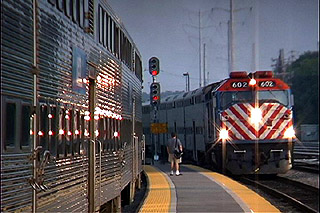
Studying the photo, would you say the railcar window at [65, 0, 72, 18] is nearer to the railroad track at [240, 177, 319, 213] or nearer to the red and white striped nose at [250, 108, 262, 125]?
the railroad track at [240, 177, 319, 213]

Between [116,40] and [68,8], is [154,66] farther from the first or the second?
[68,8]

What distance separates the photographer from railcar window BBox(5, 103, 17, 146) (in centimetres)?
477

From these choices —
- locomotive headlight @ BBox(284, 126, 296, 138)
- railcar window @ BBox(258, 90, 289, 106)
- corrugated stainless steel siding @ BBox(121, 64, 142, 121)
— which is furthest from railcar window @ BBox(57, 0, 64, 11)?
locomotive headlight @ BBox(284, 126, 296, 138)

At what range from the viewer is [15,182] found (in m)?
4.96

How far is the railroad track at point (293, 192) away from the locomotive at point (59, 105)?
16.5 ft

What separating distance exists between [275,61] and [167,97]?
71.9 feet

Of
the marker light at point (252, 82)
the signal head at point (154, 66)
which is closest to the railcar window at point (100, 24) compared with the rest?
the signal head at point (154, 66)

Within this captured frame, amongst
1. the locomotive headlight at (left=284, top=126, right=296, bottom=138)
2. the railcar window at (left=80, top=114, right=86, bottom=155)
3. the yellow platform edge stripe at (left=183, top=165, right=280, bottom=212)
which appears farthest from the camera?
the locomotive headlight at (left=284, top=126, right=296, bottom=138)

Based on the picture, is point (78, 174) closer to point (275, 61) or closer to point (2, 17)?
point (2, 17)

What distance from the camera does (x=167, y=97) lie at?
32438 mm

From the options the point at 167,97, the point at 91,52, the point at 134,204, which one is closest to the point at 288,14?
the point at 91,52

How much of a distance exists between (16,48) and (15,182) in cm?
92

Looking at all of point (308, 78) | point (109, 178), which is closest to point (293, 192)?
point (308, 78)

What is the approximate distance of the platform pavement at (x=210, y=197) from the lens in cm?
1211
